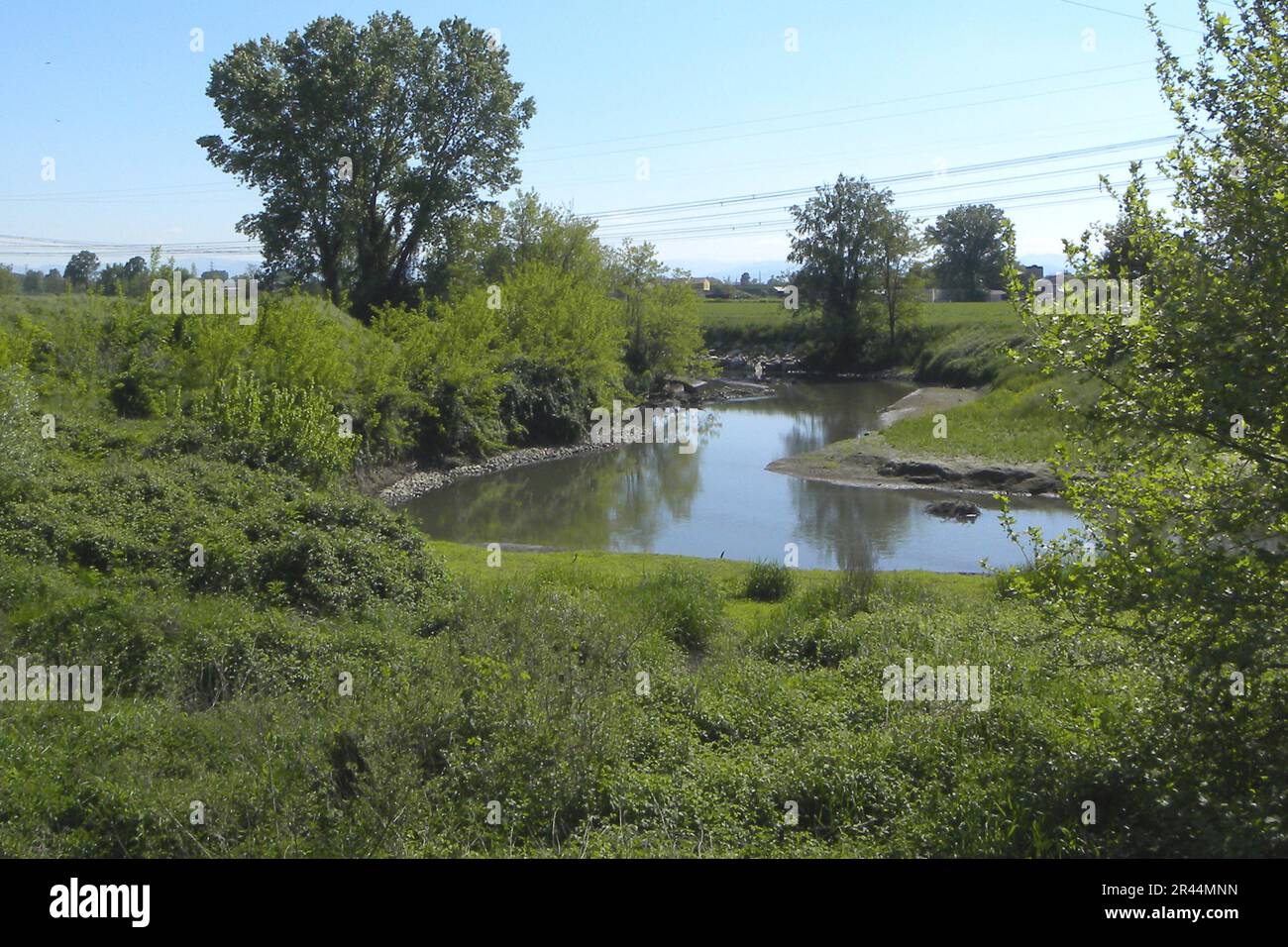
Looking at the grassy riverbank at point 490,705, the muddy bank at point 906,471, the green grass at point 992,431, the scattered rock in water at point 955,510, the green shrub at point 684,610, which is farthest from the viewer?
the green grass at point 992,431

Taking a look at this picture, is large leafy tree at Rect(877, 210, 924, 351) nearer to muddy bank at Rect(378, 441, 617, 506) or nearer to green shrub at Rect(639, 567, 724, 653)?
muddy bank at Rect(378, 441, 617, 506)

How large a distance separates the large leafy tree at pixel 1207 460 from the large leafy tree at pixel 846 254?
6884cm

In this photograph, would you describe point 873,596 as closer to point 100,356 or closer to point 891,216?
point 100,356

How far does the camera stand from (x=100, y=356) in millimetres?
27453

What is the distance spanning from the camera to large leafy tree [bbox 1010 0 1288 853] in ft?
23.7

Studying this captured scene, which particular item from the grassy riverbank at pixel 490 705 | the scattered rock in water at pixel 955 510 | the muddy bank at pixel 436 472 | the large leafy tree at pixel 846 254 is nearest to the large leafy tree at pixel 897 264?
the large leafy tree at pixel 846 254

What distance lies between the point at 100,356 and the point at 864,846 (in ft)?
82.9

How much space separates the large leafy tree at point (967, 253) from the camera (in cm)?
10619

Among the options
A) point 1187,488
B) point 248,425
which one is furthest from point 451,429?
point 1187,488

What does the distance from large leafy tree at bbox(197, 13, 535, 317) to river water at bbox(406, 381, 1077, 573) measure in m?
16.6

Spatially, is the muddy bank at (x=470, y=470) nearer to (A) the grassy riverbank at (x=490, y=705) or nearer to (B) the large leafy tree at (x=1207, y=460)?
(A) the grassy riverbank at (x=490, y=705)

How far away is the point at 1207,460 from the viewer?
8.03 metres

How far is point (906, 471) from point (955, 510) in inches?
244

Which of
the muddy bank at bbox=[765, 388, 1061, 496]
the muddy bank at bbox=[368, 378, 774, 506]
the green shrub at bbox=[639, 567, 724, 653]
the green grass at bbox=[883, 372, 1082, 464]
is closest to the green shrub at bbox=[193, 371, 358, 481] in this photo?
the muddy bank at bbox=[368, 378, 774, 506]
